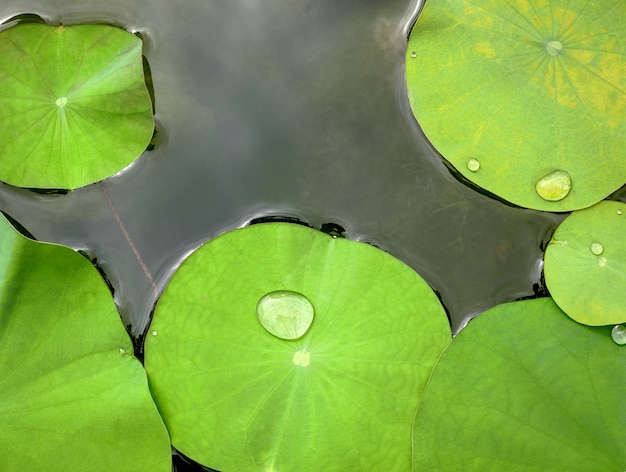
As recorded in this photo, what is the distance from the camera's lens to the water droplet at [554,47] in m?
2.08

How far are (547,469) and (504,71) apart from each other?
133 cm

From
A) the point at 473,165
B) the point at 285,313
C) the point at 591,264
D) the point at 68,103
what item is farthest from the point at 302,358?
the point at 68,103

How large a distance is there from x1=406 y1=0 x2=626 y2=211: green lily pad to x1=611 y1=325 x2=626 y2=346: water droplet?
425mm

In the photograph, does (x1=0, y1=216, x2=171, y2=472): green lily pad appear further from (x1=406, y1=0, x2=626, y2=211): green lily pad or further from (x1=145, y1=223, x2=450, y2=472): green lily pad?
(x1=406, y1=0, x2=626, y2=211): green lily pad

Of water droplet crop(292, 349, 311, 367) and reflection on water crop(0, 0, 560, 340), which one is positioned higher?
reflection on water crop(0, 0, 560, 340)

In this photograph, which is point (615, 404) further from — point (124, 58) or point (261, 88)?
point (124, 58)

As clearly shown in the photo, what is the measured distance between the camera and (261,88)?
2266mm

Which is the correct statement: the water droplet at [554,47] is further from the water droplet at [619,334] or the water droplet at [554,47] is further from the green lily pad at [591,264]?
the water droplet at [619,334]

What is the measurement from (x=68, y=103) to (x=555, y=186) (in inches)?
66.7

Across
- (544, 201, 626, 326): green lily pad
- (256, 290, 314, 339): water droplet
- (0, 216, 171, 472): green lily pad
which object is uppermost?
(544, 201, 626, 326): green lily pad

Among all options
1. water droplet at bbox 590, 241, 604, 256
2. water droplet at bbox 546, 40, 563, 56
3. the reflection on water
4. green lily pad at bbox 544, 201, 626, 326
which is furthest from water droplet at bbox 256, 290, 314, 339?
water droplet at bbox 546, 40, 563, 56

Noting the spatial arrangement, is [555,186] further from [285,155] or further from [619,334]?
[285,155]

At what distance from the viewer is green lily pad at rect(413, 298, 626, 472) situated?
1.95 m

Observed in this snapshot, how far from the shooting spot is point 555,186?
2.07 metres
